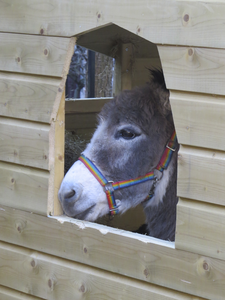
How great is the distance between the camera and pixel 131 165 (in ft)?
7.56

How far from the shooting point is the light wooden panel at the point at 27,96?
2.14 m

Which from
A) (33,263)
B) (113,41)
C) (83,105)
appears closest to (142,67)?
(113,41)

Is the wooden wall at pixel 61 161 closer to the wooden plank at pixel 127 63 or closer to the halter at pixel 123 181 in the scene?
the halter at pixel 123 181

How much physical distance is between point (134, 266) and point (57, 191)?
25.9 inches

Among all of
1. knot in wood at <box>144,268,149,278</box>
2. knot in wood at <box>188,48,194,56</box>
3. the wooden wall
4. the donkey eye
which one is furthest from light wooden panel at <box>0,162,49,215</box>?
knot in wood at <box>188,48,194,56</box>

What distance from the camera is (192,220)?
1.77 m

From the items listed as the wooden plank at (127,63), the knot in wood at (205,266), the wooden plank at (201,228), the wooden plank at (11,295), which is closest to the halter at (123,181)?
the wooden plank at (201,228)

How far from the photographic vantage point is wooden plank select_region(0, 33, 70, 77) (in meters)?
2.07

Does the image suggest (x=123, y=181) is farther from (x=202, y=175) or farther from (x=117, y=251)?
(x=202, y=175)

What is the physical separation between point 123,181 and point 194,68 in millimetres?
889

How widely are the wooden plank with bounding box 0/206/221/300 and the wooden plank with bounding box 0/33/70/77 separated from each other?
2.99ft

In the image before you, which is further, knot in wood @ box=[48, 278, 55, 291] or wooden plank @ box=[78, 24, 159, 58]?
wooden plank @ box=[78, 24, 159, 58]

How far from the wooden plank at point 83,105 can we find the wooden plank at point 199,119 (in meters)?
2.32

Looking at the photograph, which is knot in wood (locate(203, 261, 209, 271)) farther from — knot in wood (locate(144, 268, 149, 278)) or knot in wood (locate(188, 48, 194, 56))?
knot in wood (locate(188, 48, 194, 56))
